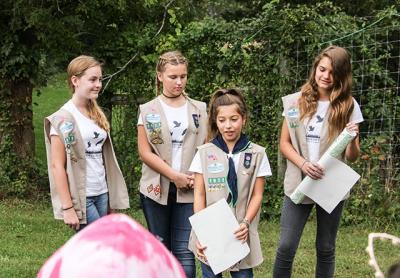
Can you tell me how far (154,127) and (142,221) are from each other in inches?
138

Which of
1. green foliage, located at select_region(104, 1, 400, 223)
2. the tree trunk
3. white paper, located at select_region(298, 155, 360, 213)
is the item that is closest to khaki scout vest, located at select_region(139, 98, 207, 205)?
white paper, located at select_region(298, 155, 360, 213)

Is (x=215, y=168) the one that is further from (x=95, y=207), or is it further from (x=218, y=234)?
(x=95, y=207)

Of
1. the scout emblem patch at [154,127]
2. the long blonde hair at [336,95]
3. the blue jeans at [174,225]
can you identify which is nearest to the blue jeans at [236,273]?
the blue jeans at [174,225]

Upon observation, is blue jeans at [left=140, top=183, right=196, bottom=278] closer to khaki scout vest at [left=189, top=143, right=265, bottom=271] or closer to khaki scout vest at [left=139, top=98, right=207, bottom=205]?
khaki scout vest at [left=139, top=98, right=207, bottom=205]

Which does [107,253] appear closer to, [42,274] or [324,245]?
[42,274]

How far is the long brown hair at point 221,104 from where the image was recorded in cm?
388

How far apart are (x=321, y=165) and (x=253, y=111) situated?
3680 millimetres

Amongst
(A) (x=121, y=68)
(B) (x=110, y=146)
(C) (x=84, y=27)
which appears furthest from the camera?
(C) (x=84, y=27)

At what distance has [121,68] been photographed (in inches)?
341

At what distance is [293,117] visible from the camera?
13.8 ft

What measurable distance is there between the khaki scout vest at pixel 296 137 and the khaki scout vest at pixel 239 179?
0.38 meters

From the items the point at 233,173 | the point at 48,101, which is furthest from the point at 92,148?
the point at 48,101

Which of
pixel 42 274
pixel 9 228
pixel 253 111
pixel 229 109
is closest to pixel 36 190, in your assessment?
pixel 9 228

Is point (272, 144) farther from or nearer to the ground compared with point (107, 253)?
nearer to the ground
